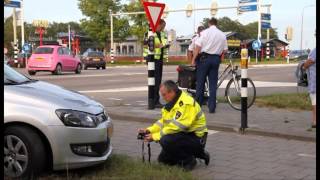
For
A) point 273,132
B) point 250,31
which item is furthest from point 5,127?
point 250,31

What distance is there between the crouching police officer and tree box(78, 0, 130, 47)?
59252mm

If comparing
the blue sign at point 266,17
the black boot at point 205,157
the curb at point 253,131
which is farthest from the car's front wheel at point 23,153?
the blue sign at point 266,17

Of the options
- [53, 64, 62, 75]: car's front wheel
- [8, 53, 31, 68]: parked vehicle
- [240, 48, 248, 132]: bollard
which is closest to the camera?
[240, 48, 248, 132]: bollard

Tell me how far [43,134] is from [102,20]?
6123 cm

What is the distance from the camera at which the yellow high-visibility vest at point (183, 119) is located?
589 centimetres

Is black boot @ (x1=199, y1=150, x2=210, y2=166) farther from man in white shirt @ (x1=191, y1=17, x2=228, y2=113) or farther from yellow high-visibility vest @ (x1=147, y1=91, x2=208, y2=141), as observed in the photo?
man in white shirt @ (x1=191, y1=17, x2=228, y2=113)

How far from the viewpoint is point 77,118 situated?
5.32 m

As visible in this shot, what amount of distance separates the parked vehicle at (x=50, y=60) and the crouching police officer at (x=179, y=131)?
21.7 meters

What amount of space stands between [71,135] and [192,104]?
4.69 ft

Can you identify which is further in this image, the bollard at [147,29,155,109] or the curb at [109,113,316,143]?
the bollard at [147,29,155,109]

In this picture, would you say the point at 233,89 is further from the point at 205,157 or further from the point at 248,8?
the point at 248,8

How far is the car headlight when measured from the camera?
5234 mm

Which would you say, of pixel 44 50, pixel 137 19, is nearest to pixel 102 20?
pixel 137 19

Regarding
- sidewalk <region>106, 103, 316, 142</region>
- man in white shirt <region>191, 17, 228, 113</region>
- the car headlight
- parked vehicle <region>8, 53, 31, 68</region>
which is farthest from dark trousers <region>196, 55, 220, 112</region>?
parked vehicle <region>8, 53, 31, 68</region>
